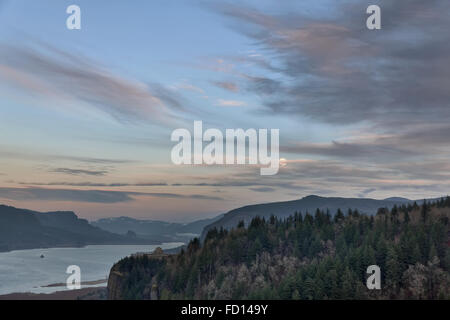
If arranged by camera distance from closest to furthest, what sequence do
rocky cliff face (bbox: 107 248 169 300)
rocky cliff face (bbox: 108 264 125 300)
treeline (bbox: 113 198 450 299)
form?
treeline (bbox: 113 198 450 299) → rocky cliff face (bbox: 107 248 169 300) → rocky cliff face (bbox: 108 264 125 300)

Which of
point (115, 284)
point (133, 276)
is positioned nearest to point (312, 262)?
point (133, 276)

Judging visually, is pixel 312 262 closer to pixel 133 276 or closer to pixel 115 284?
pixel 133 276

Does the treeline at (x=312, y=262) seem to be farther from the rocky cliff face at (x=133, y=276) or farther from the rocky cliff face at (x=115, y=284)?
the rocky cliff face at (x=115, y=284)

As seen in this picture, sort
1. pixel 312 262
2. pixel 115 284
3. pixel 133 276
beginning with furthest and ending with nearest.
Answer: pixel 115 284
pixel 133 276
pixel 312 262

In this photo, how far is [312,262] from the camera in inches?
5773

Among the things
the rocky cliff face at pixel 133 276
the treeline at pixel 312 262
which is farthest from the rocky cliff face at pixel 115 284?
the treeline at pixel 312 262

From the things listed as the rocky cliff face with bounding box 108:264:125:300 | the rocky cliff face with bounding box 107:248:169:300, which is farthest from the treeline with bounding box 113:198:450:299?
the rocky cliff face with bounding box 108:264:125:300

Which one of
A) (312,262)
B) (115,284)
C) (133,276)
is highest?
(312,262)

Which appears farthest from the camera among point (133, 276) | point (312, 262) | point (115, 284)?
point (115, 284)

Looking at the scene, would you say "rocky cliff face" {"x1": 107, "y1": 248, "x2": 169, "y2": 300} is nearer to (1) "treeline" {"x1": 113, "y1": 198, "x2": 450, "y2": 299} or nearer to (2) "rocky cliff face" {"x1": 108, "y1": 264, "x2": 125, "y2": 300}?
(2) "rocky cliff face" {"x1": 108, "y1": 264, "x2": 125, "y2": 300}

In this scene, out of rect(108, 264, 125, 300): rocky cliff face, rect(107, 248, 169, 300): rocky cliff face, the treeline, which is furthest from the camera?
rect(108, 264, 125, 300): rocky cliff face

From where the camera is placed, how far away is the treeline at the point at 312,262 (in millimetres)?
116125

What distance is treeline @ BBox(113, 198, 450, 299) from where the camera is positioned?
4572 inches
